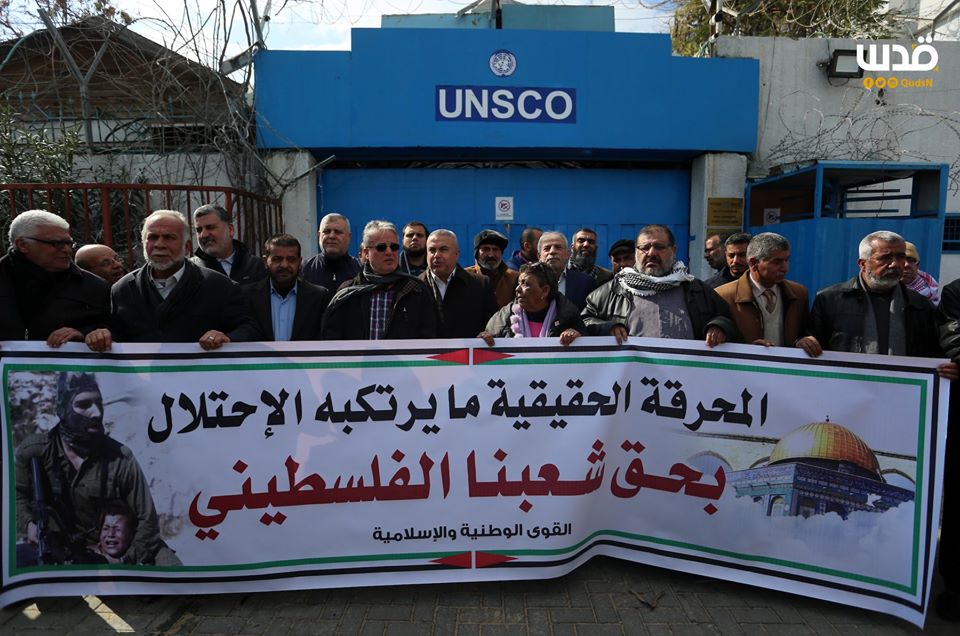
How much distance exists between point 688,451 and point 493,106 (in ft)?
19.0

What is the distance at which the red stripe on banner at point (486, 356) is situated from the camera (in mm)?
2908

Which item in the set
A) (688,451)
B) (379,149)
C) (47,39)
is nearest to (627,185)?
(379,149)

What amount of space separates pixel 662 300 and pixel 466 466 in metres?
1.40

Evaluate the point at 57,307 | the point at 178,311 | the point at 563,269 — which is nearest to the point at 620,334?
the point at 563,269

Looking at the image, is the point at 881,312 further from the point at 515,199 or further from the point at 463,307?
the point at 515,199

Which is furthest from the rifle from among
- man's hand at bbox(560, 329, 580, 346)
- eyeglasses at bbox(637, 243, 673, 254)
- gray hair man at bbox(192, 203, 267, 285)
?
eyeglasses at bbox(637, 243, 673, 254)

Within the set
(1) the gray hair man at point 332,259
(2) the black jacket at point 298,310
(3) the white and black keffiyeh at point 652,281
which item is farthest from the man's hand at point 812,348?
(1) the gray hair man at point 332,259

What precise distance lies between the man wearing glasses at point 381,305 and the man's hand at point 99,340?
Result: 1.06 m

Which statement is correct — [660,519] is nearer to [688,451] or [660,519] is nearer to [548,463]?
[688,451]

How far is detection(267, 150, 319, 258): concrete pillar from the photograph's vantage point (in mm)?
7465

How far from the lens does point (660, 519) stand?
9.68 feet

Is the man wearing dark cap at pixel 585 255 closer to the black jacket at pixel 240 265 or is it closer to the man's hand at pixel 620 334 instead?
the man's hand at pixel 620 334

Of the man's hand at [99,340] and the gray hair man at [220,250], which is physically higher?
the gray hair man at [220,250]

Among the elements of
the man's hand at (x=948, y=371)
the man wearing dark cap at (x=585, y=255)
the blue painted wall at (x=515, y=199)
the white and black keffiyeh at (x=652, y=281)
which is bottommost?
the man's hand at (x=948, y=371)
